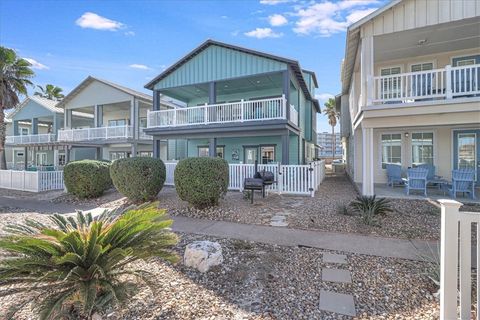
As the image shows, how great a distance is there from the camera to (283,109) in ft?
42.2

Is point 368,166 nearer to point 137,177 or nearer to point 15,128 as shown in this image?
point 137,177

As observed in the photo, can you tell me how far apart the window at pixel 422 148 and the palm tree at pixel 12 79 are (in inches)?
992

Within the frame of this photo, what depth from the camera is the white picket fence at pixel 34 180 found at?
1432 cm

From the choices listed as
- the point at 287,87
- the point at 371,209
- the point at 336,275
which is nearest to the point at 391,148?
the point at 287,87

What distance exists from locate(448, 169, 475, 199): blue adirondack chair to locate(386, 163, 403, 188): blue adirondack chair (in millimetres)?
2440

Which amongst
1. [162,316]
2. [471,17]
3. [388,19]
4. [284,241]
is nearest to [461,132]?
[471,17]

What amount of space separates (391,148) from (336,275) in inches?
416

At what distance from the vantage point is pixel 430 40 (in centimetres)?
1016

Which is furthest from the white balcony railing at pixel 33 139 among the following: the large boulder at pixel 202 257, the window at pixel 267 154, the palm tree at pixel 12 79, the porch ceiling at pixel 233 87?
the large boulder at pixel 202 257

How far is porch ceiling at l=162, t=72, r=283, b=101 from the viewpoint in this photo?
15.1m

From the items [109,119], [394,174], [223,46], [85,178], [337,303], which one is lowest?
[337,303]

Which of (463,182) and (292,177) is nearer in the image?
(463,182)

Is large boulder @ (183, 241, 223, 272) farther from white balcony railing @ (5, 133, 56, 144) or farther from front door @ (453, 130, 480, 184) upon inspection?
white balcony railing @ (5, 133, 56, 144)

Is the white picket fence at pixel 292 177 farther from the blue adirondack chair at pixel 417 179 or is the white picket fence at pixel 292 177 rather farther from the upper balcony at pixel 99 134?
the upper balcony at pixel 99 134
